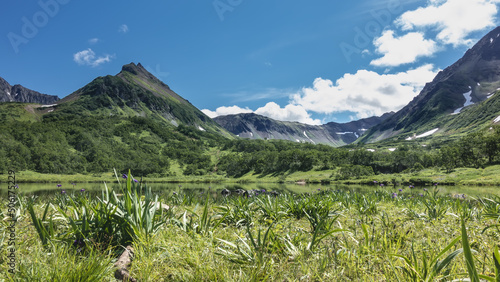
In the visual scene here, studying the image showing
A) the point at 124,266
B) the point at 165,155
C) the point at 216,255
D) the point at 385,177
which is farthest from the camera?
the point at 165,155

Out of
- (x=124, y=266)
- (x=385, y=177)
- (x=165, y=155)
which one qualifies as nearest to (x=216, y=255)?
(x=124, y=266)

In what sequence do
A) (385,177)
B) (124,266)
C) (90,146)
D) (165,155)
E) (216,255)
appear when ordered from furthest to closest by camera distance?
(165,155) < (90,146) < (385,177) < (216,255) < (124,266)

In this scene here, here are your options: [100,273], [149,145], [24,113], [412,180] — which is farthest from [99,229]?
[24,113]

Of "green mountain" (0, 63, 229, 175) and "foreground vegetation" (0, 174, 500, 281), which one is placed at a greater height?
"green mountain" (0, 63, 229, 175)

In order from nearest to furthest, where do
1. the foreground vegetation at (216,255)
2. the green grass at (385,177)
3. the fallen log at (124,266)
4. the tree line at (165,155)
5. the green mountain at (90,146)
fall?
the foreground vegetation at (216,255), the fallen log at (124,266), the green grass at (385,177), the tree line at (165,155), the green mountain at (90,146)

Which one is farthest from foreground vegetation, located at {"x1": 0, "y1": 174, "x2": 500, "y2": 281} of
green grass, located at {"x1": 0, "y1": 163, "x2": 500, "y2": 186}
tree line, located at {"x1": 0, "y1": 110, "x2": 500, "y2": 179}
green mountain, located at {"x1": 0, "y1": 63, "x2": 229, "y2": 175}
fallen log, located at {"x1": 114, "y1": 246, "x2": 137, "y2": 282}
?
green mountain, located at {"x1": 0, "y1": 63, "x2": 229, "y2": 175}

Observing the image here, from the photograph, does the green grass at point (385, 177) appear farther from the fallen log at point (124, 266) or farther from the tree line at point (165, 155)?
the fallen log at point (124, 266)

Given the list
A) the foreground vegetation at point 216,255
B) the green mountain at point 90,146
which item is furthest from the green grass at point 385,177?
the foreground vegetation at point 216,255

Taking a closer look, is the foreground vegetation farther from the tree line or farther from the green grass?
the tree line

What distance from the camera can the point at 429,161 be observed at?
10588 centimetres

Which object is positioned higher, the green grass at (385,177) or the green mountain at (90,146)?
the green mountain at (90,146)

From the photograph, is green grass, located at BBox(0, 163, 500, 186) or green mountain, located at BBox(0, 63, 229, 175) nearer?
green grass, located at BBox(0, 163, 500, 186)

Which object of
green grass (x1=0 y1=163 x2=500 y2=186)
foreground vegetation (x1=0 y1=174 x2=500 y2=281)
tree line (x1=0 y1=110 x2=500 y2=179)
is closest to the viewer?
foreground vegetation (x1=0 y1=174 x2=500 y2=281)

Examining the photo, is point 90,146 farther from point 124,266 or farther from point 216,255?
point 216,255
